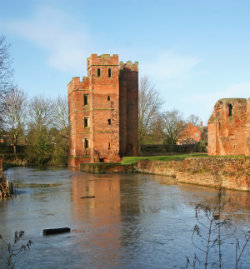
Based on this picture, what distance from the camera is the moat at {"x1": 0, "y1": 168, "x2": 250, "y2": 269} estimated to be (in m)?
7.27

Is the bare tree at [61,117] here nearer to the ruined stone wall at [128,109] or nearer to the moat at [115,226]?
the ruined stone wall at [128,109]

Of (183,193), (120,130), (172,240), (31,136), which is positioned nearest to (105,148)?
(120,130)

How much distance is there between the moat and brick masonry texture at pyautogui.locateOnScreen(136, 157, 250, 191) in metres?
1.00

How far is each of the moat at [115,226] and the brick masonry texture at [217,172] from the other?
999mm

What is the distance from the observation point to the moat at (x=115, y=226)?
23.9 feet

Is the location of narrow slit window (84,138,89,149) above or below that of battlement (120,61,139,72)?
below

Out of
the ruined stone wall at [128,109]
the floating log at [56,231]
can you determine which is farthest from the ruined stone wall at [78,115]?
the floating log at [56,231]

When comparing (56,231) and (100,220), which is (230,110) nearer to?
(100,220)

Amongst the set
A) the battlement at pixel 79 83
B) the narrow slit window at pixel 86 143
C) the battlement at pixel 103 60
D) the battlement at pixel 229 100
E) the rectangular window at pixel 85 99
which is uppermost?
the battlement at pixel 103 60

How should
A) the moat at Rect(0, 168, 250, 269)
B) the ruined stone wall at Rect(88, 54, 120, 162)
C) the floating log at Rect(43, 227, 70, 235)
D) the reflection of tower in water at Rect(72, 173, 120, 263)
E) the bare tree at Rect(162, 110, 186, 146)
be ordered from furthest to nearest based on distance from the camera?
the bare tree at Rect(162, 110, 186, 146) → the ruined stone wall at Rect(88, 54, 120, 162) → the floating log at Rect(43, 227, 70, 235) → the reflection of tower in water at Rect(72, 173, 120, 263) → the moat at Rect(0, 168, 250, 269)

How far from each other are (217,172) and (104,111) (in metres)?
21.8

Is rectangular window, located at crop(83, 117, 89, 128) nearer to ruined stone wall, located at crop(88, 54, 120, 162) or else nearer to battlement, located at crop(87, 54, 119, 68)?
ruined stone wall, located at crop(88, 54, 120, 162)


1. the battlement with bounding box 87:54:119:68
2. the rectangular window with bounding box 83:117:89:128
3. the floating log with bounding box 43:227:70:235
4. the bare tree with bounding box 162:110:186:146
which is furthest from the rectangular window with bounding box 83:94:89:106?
the floating log with bounding box 43:227:70:235

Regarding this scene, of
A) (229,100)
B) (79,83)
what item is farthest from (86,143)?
(229,100)
